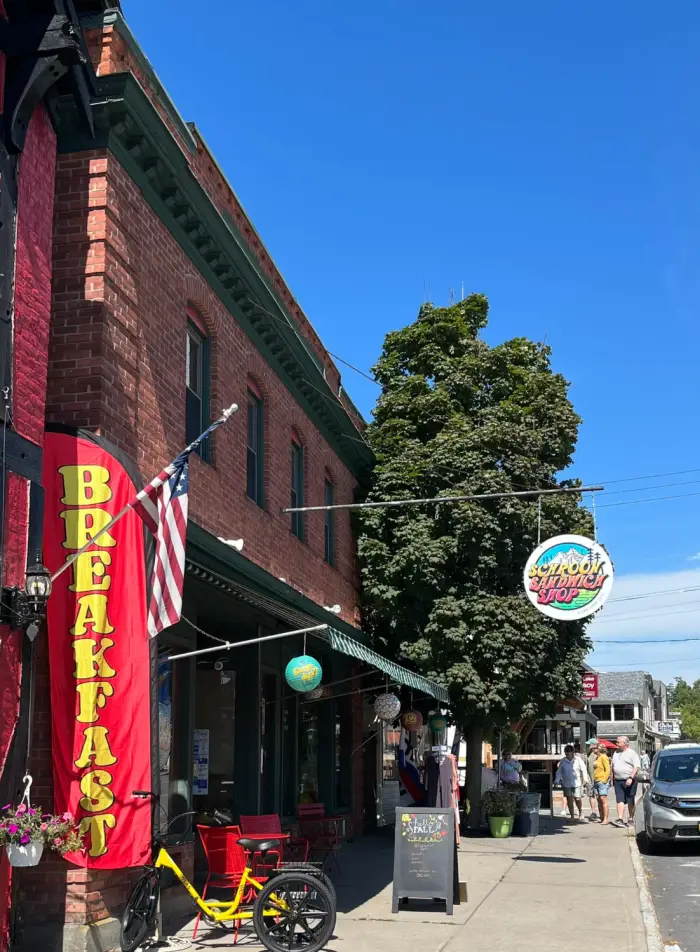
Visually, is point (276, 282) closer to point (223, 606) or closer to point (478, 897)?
point (223, 606)

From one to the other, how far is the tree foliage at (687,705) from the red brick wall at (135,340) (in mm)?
108154

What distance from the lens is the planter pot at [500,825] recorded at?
62.0 ft

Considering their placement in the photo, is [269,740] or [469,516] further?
[469,516]

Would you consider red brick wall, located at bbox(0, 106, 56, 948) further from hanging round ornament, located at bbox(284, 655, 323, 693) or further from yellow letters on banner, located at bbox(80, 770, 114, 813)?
hanging round ornament, located at bbox(284, 655, 323, 693)

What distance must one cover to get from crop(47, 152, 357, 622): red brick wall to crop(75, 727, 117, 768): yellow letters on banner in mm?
2568

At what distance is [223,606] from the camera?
12914mm

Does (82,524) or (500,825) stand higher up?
(82,524)

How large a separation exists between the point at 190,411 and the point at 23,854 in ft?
19.6

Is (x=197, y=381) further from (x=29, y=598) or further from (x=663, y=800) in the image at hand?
(x=663, y=800)

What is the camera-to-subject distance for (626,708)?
78.7 meters

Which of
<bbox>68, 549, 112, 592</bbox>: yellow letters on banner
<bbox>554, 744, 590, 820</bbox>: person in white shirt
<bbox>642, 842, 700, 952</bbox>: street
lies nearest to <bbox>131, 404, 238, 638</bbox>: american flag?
<bbox>68, 549, 112, 592</bbox>: yellow letters on banner

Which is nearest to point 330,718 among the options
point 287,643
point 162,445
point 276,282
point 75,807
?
point 287,643

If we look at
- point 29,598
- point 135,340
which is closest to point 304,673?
point 135,340

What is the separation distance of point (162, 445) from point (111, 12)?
4.22 m
